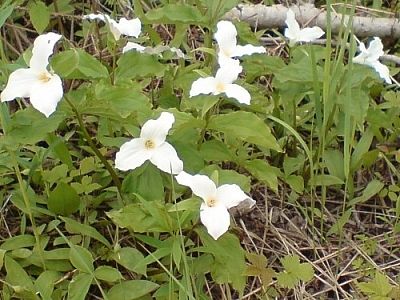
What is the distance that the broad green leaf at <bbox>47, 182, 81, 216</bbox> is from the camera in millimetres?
1564

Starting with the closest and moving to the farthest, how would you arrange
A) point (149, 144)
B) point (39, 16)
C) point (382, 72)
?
1. point (149, 144)
2. point (382, 72)
3. point (39, 16)

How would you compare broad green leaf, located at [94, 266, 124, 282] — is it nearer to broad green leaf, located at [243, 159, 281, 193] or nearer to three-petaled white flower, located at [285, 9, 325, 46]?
broad green leaf, located at [243, 159, 281, 193]

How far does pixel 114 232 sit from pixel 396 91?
3.28 ft

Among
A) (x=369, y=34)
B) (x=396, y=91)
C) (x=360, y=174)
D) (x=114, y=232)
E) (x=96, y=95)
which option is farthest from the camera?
(x=369, y=34)

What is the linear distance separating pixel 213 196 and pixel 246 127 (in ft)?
0.66

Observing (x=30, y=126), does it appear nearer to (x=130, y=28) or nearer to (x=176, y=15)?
(x=130, y=28)

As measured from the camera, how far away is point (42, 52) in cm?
130

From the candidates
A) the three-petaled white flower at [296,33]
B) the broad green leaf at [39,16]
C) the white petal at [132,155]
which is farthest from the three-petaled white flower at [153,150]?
the broad green leaf at [39,16]

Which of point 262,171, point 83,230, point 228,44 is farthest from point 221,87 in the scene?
point 83,230

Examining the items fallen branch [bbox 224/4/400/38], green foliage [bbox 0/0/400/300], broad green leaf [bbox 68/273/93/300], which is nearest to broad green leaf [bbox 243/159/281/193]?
green foliage [bbox 0/0/400/300]

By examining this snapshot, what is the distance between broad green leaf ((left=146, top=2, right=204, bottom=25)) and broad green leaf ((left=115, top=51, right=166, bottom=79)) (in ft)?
0.50

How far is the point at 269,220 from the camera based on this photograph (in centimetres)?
174

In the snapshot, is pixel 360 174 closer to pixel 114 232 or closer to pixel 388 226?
pixel 388 226

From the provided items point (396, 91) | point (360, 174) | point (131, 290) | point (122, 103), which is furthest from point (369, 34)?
point (131, 290)
